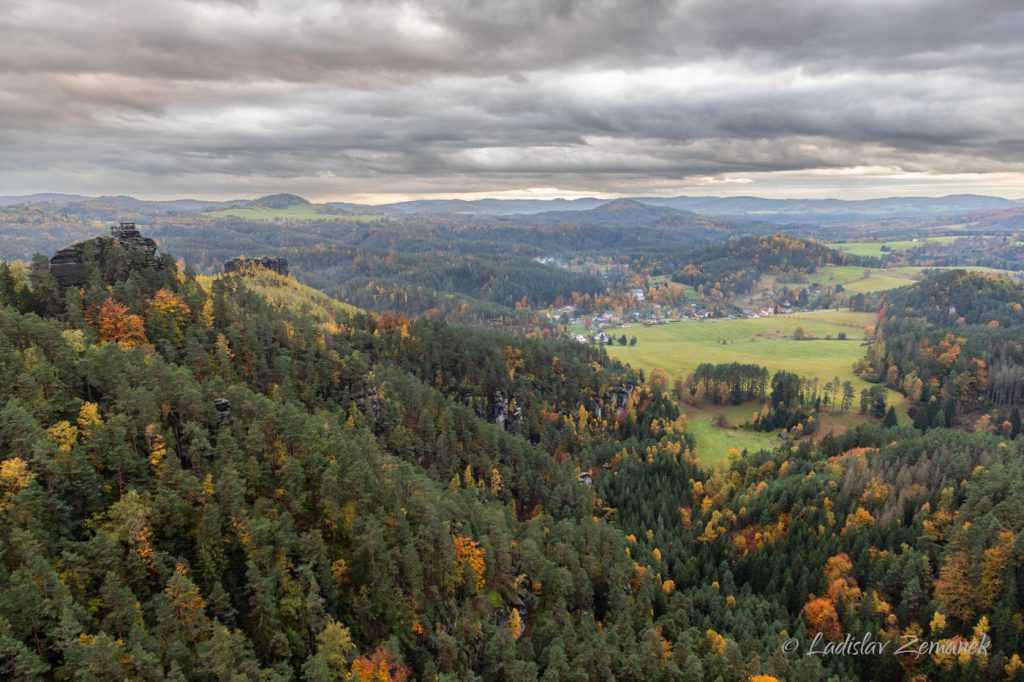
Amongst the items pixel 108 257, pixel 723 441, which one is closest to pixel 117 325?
pixel 108 257

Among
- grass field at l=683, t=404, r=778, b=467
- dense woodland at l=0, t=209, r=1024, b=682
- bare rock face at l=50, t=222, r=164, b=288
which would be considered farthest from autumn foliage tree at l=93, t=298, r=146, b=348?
grass field at l=683, t=404, r=778, b=467

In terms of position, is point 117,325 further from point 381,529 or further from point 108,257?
point 381,529

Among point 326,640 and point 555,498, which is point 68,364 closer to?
point 326,640

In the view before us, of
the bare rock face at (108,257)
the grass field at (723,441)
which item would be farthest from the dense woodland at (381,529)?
the grass field at (723,441)

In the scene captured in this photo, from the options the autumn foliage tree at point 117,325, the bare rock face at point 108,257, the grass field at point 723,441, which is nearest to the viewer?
the autumn foliage tree at point 117,325

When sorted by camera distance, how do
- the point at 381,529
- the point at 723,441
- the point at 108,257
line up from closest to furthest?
1. the point at 381,529
2. the point at 108,257
3. the point at 723,441

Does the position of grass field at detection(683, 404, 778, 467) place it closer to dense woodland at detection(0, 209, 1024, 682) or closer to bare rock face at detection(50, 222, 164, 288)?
dense woodland at detection(0, 209, 1024, 682)

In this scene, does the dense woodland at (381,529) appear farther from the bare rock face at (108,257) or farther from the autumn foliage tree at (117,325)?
the bare rock face at (108,257)

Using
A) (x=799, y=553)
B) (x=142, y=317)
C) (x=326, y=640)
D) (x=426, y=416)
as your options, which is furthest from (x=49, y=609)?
(x=799, y=553)
